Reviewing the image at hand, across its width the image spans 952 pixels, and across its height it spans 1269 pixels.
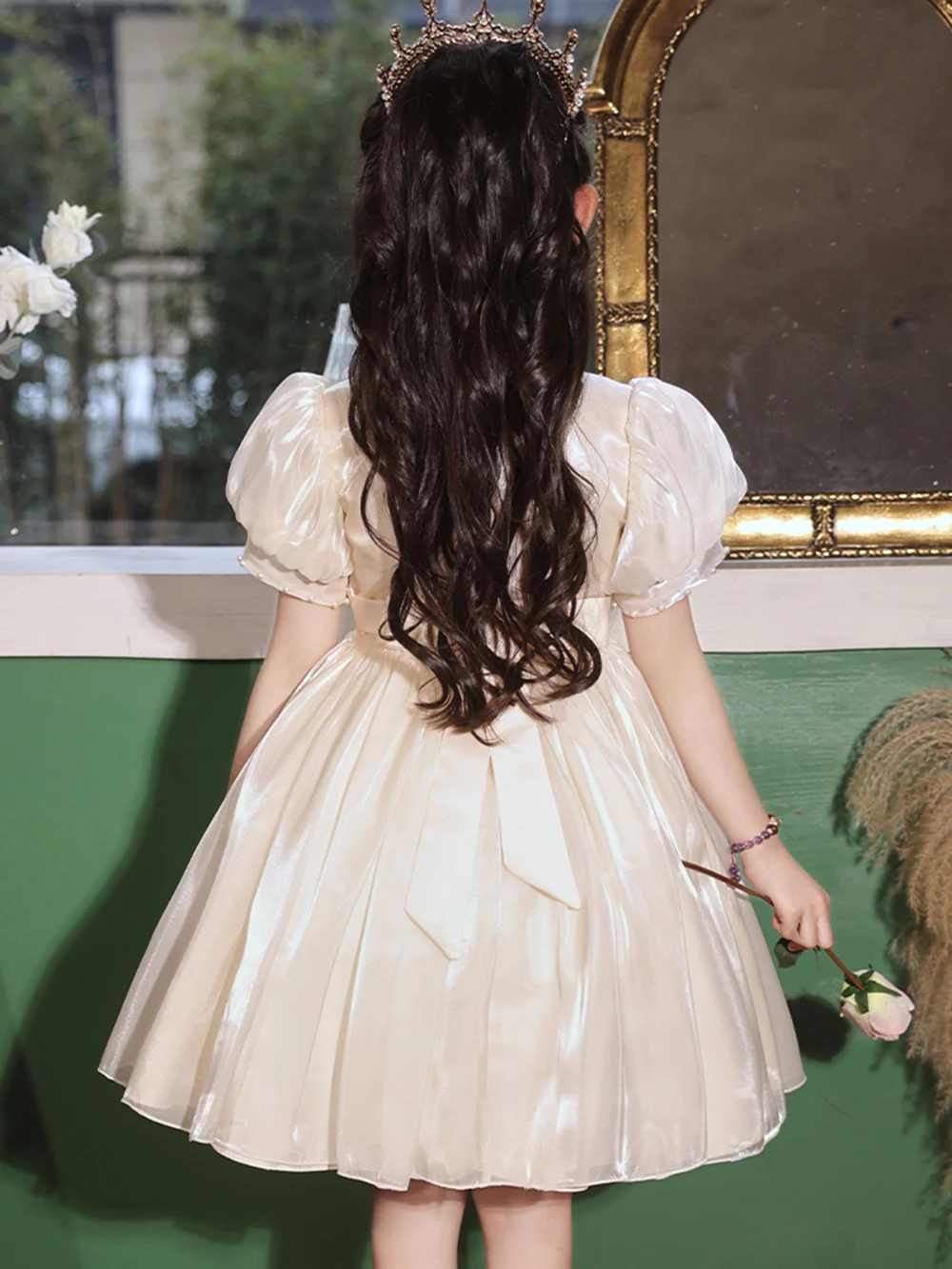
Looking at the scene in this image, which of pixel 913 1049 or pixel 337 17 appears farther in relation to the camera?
pixel 337 17

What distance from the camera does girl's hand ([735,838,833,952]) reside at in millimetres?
1062

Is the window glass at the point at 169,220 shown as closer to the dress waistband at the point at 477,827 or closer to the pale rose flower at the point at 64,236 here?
the pale rose flower at the point at 64,236

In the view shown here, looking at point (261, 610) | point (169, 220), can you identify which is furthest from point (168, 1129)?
point (169, 220)

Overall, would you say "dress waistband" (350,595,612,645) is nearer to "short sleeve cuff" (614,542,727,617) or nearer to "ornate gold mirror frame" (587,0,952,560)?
"short sleeve cuff" (614,542,727,617)

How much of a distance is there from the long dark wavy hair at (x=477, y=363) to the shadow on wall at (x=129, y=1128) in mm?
600

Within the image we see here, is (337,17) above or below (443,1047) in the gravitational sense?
above

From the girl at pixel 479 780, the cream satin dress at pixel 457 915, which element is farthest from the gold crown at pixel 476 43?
the cream satin dress at pixel 457 915

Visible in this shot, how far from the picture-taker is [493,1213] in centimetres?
109

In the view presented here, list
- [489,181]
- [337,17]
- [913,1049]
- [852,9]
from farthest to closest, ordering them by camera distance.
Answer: [337,17] < [852,9] < [913,1049] < [489,181]

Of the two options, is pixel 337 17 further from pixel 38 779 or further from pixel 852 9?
pixel 38 779

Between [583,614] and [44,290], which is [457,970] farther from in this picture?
[44,290]

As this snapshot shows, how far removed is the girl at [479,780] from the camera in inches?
37.8

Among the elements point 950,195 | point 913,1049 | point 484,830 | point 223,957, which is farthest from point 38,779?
point 950,195

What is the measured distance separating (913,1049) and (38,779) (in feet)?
3.30
